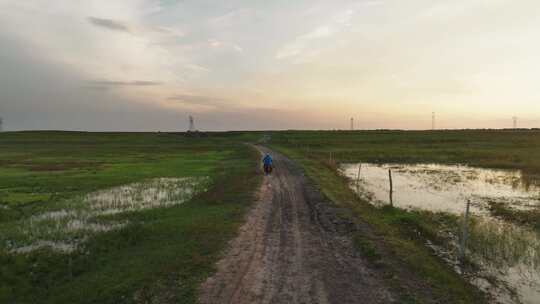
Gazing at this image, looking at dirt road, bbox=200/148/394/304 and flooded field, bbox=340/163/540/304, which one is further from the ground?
dirt road, bbox=200/148/394/304

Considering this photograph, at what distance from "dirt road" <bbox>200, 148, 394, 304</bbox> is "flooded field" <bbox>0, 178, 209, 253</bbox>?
6.67 m

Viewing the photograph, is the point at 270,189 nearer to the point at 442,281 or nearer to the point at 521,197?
the point at 442,281

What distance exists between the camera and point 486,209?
20016mm

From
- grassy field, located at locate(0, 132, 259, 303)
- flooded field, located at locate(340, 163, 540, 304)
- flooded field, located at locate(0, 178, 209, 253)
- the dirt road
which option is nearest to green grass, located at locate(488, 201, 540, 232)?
flooded field, located at locate(340, 163, 540, 304)

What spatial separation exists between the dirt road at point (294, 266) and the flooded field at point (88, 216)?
21.9 ft

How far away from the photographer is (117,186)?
2942cm

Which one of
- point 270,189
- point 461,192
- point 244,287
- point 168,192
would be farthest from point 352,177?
point 244,287

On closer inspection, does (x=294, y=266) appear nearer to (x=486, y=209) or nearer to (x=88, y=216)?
(x=88, y=216)

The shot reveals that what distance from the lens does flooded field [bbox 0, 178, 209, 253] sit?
13.8 metres

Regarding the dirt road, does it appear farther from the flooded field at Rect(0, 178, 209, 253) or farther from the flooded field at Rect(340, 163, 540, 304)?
the flooded field at Rect(0, 178, 209, 253)

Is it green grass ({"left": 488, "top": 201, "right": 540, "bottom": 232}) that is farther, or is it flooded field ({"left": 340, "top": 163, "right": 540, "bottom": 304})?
green grass ({"left": 488, "top": 201, "right": 540, "bottom": 232})

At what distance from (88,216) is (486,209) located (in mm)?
22174

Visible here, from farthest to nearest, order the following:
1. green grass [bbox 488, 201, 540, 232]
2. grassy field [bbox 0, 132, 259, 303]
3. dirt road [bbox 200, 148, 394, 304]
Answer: green grass [bbox 488, 201, 540, 232], grassy field [bbox 0, 132, 259, 303], dirt road [bbox 200, 148, 394, 304]

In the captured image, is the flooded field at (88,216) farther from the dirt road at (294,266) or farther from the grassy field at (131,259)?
the dirt road at (294,266)
